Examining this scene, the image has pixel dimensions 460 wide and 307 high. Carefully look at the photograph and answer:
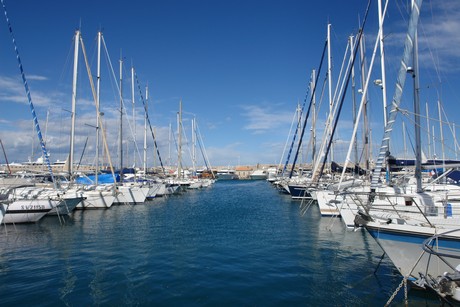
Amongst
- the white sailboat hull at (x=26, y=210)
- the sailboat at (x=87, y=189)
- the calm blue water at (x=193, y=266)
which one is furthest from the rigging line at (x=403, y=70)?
the sailboat at (x=87, y=189)

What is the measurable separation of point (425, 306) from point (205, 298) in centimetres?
638

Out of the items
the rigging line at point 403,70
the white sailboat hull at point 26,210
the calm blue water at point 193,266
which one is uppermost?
the rigging line at point 403,70

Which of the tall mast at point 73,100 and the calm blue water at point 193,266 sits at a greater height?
the tall mast at point 73,100

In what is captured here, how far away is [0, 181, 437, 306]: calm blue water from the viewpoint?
34.0ft

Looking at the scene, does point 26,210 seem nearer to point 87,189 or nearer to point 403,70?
point 87,189

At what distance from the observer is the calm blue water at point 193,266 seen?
Answer: 34.0 ft

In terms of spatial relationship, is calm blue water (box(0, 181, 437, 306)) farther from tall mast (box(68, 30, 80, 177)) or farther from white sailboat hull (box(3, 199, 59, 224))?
tall mast (box(68, 30, 80, 177))

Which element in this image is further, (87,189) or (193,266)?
(87,189)

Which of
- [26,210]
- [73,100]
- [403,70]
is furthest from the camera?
[73,100]

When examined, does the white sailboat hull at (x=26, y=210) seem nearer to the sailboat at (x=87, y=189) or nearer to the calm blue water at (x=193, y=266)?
the calm blue water at (x=193, y=266)

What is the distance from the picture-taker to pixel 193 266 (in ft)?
44.5

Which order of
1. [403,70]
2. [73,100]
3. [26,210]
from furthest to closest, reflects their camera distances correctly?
[73,100]
[26,210]
[403,70]

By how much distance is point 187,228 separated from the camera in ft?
73.3

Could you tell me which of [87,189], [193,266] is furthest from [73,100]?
[193,266]
